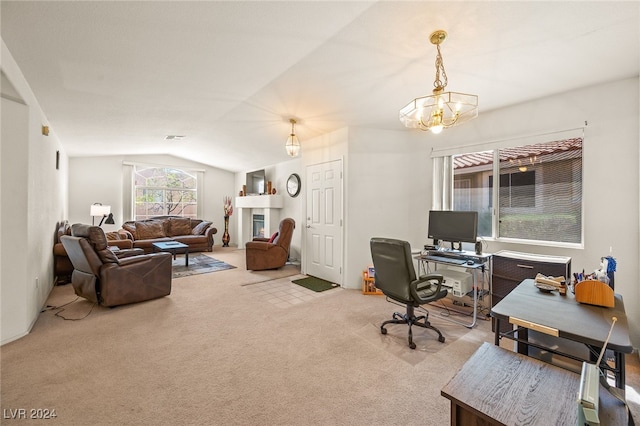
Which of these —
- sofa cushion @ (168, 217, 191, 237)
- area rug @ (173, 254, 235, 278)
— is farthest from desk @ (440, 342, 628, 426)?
sofa cushion @ (168, 217, 191, 237)

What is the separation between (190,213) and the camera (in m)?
8.44

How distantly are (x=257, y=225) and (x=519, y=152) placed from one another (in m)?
6.57

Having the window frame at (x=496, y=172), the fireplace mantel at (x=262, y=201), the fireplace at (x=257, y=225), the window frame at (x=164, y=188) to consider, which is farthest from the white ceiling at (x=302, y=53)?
the fireplace at (x=257, y=225)

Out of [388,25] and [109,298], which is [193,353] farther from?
[388,25]

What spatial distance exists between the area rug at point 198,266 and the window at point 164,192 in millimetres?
2093

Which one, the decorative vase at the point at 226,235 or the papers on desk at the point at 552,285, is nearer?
the papers on desk at the point at 552,285

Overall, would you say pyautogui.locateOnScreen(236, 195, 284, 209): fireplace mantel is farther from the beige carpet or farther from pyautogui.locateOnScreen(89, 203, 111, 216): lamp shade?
the beige carpet

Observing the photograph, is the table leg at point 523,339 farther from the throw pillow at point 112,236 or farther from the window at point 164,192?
the window at point 164,192

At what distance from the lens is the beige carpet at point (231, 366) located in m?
1.70

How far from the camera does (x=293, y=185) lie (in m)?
6.67

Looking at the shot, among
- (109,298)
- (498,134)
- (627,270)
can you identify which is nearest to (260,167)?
(109,298)

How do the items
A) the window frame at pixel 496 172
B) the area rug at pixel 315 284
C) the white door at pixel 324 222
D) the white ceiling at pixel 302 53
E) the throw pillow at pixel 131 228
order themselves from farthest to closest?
the throw pillow at pixel 131 228, the white door at pixel 324 222, the area rug at pixel 315 284, the window frame at pixel 496 172, the white ceiling at pixel 302 53

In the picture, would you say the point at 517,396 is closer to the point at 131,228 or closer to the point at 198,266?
the point at 198,266

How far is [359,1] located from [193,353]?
3127 millimetres
